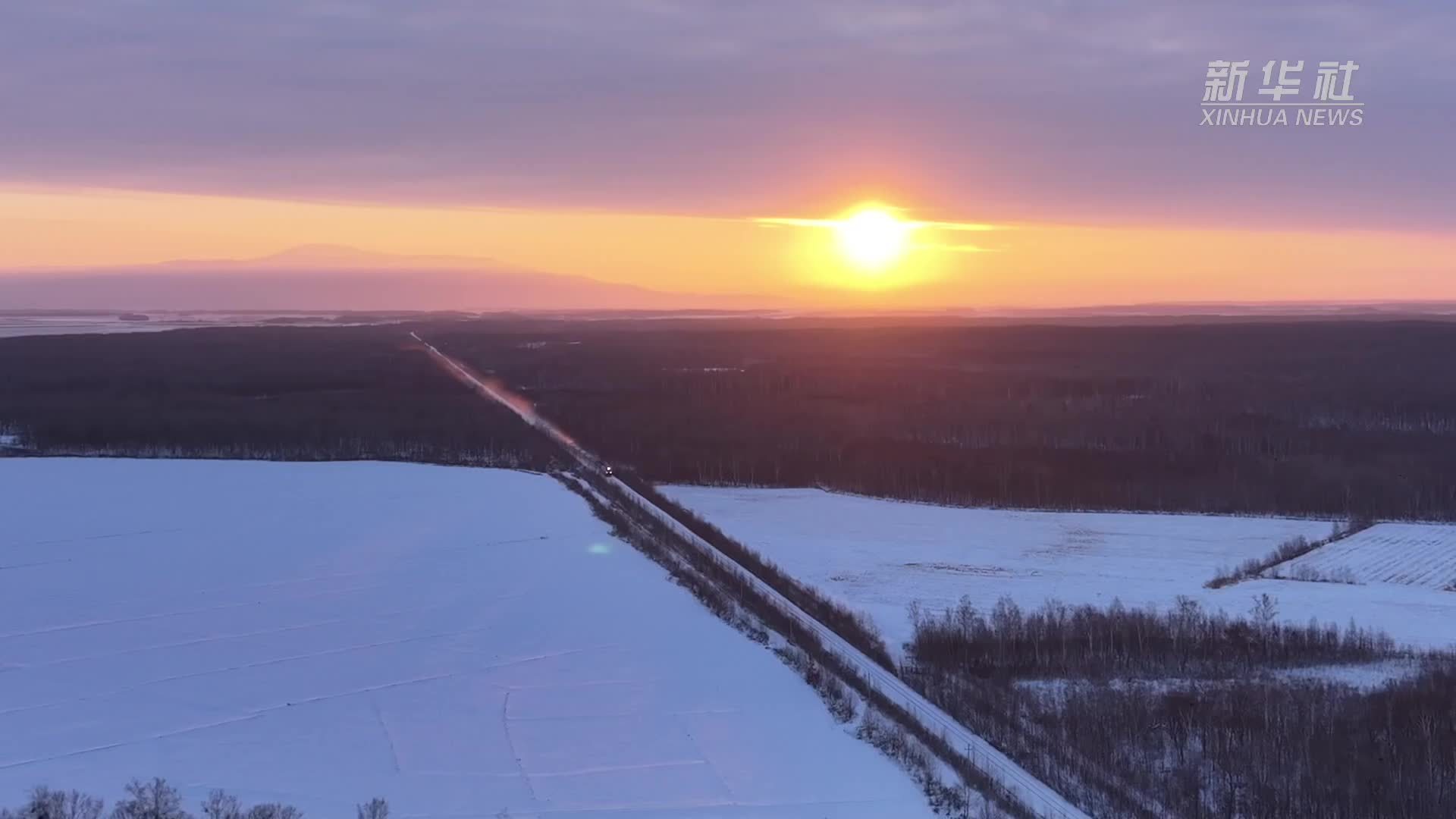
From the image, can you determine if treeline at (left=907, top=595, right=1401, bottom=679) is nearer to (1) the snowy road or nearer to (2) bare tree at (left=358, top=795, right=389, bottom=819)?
(1) the snowy road

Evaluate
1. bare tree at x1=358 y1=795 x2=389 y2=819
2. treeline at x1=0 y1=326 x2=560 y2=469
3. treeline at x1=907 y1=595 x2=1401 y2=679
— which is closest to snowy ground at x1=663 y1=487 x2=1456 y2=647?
treeline at x1=907 y1=595 x2=1401 y2=679

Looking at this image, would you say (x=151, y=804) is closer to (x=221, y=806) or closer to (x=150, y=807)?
(x=150, y=807)

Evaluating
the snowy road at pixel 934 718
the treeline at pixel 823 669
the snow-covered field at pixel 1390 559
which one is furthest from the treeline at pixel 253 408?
the snow-covered field at pixel 1390 559

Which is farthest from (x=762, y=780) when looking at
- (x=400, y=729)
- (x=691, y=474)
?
(x=691, y=474)

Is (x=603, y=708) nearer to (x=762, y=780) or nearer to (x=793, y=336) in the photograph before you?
(x=762, y=780)

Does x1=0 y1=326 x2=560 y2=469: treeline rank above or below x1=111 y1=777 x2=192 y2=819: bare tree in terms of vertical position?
above
